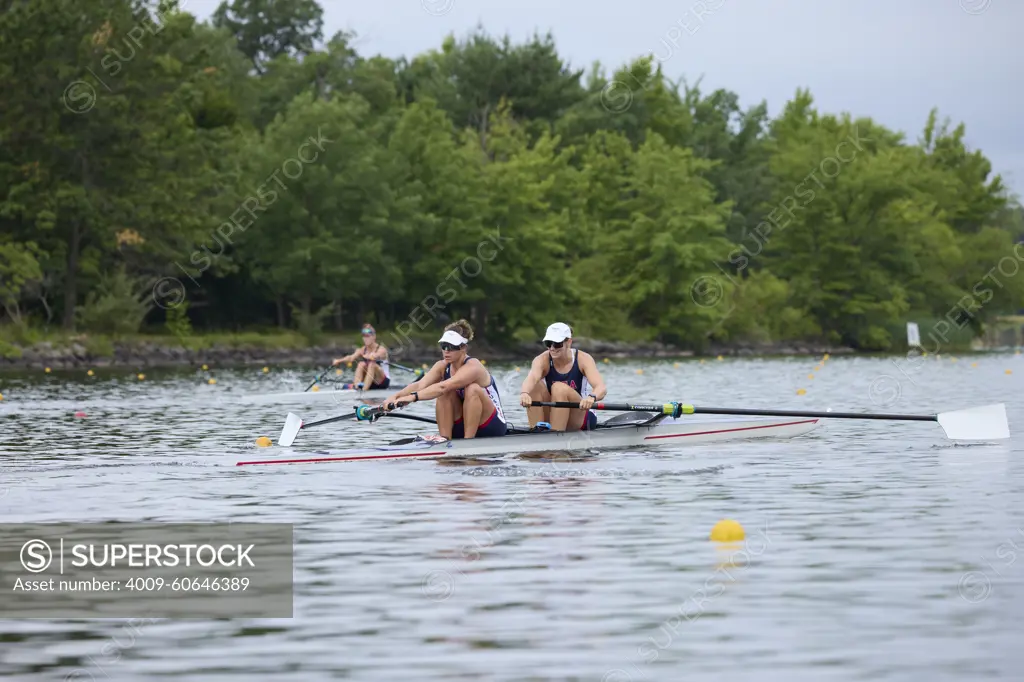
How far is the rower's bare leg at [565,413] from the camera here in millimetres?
19841

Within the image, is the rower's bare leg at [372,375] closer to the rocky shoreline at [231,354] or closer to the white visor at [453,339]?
the white visor at [453,339]

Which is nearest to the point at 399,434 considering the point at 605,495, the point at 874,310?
the point at 605,495

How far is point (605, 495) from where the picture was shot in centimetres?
1589

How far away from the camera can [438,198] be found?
79062mm

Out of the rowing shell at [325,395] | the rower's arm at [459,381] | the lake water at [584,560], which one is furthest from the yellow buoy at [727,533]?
the rowing shell at [325,395]

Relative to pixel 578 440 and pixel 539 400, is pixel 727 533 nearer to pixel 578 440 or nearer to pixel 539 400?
pixel 539 400

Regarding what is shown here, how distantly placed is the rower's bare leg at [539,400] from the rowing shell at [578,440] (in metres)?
0.44

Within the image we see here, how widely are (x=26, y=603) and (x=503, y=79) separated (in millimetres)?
92607

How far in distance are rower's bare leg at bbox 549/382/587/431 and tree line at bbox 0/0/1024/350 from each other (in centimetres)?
4212

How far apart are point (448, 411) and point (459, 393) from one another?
27 cm

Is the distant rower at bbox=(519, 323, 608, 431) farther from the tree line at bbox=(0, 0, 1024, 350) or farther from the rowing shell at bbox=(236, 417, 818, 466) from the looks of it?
the tree line at bbox=(0, 0, 1024, 350)

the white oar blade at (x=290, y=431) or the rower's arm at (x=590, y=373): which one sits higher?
the rower's arm at (x=590, y=373)

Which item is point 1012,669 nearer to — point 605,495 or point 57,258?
point 605,495

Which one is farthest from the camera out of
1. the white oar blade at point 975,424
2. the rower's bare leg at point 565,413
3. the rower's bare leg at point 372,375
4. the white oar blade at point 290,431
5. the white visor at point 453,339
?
the rower's bare leg at point 372,375
